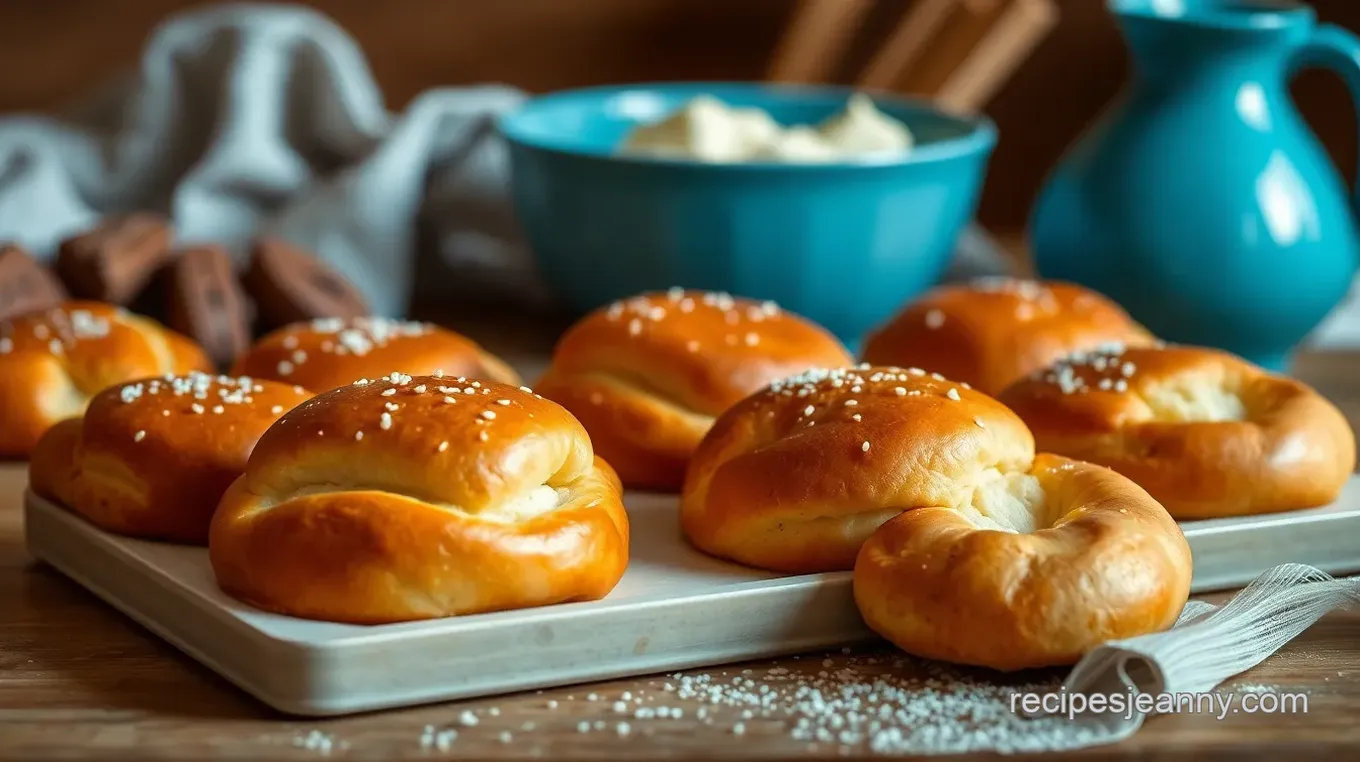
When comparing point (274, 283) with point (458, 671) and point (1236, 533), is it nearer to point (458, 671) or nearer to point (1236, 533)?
point (458, 671)

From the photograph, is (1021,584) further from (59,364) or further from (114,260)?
(114,260)

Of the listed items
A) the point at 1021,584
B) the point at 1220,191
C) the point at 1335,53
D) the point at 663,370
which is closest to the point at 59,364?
the point at 663,370

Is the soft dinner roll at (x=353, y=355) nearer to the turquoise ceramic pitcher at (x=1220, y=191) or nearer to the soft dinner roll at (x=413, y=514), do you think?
the soft dinner roll at (x=413, y=514)

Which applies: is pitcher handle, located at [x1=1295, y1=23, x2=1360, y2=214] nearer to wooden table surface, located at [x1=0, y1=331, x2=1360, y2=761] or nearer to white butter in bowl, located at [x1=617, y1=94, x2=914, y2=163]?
white butter in bowl, located at [x1=617, y1=94, x2=914, y2=163]

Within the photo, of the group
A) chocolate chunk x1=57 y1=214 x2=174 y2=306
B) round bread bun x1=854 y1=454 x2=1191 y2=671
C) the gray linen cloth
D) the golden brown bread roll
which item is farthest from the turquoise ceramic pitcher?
chocolate chunk x1=57 y1=214 x2=174 y2=306

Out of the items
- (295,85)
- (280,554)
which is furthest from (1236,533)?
(295,85)

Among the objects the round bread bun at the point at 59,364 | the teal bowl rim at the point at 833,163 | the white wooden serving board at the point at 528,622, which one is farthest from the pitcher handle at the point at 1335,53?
the round bread bun at the point at 59,364
